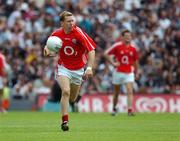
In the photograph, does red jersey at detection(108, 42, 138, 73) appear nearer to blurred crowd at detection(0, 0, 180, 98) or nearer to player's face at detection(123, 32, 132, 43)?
player's face at detection(123, 32, 132, 43)

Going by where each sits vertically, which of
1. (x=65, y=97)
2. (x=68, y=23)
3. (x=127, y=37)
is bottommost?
(x=65, y=97)

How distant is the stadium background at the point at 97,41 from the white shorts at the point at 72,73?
11737mm

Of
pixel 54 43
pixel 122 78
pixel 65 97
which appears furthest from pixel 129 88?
pixel 65 97

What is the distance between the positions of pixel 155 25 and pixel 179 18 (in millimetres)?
1145

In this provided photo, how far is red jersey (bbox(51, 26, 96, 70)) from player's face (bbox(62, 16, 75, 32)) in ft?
0.49

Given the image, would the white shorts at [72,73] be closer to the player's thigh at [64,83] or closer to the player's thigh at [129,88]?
the player's thigh at [64,83]

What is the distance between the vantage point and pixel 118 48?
80.2ft

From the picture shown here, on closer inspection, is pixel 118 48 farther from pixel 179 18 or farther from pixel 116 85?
pixel 179 18

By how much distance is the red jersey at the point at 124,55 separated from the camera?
961 inches

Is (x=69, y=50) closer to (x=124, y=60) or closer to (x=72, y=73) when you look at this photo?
(x=72, y=73)

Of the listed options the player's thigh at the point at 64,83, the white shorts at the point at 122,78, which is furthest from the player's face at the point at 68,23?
the white shorts at the point at 122,78

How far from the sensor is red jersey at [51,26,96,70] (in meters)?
16.1

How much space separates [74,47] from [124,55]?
8281 millimetres

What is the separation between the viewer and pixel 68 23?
1588 centimetres
